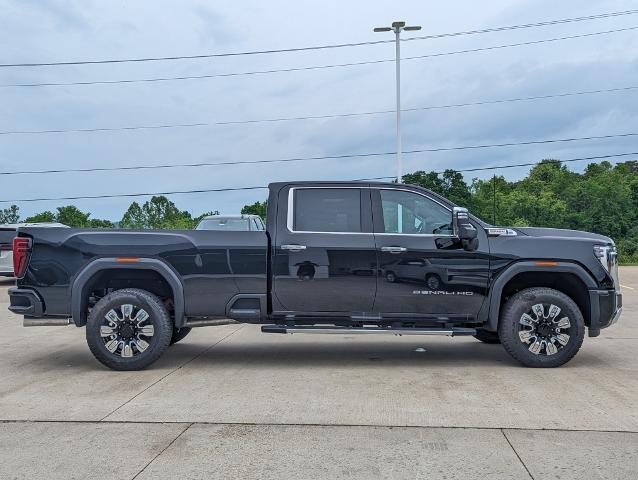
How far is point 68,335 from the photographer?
33.0 feet

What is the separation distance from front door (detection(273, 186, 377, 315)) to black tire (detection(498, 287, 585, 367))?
1.53m

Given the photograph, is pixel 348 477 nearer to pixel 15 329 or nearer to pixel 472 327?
pixel 472 327

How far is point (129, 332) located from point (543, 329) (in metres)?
4.46

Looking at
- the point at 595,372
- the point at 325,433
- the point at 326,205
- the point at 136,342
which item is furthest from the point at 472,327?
the point at 136,342

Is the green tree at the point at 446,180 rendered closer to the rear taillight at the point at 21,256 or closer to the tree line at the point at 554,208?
the tree line at the point at 554,208

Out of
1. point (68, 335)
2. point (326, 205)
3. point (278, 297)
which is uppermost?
point (326, 205)

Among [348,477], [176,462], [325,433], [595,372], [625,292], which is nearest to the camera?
[348,477]

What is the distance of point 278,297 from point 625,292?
12273mm

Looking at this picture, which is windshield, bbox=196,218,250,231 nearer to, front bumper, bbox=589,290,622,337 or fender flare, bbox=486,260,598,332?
fender flare, bbox=486,260,598,332

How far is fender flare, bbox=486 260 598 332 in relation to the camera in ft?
23.0

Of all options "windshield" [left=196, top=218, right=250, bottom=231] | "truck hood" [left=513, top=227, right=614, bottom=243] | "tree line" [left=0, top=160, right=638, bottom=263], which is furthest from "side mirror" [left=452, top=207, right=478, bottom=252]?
"tree line" [left=0, top=160, right=638, bottom=263]

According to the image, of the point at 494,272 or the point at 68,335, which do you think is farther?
the point at 68,335

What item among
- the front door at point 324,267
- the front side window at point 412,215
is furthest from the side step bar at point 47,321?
the front side window at point 412,215

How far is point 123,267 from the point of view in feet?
23.0
